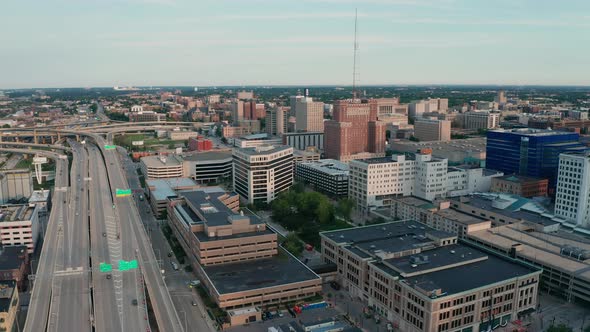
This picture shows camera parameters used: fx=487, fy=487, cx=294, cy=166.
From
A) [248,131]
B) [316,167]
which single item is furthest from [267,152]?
[248,131]

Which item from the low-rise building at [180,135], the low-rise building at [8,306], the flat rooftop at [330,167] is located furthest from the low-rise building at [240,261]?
the low-rise building at [180,135]

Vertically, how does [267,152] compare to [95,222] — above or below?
above

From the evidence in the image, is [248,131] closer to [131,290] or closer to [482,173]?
[482,173]

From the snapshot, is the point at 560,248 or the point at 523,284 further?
the point at 560,248

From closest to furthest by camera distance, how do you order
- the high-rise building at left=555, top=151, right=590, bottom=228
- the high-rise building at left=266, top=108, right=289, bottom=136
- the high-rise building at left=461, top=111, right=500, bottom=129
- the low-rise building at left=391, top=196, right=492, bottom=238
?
1. the low-rise building at left=391, top=196, right=492, bottom=238
2. the high-rise building at left=555, top=151, right=590, bottom=228
3. the high-rise building at left=266, top=108, right=289, bottom=136
4. the high-rise building at left=461, top=111, right=500, bottom=129

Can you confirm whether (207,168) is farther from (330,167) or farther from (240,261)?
(240,261)

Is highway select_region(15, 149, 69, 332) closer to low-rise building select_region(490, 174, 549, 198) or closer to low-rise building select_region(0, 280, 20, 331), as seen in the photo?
low-rise building select_region(0, 280, 20, 331)

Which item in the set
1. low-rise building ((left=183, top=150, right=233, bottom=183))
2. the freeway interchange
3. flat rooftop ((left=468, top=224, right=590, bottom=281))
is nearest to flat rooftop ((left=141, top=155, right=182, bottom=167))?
low-rise building ((left=183, top=150, right=233, bottom=183))
